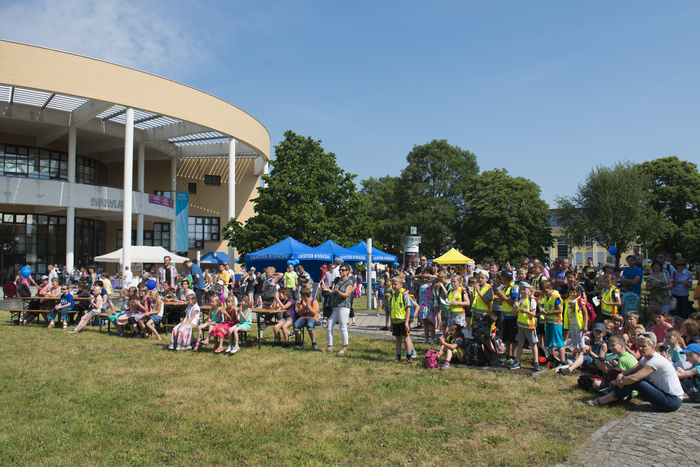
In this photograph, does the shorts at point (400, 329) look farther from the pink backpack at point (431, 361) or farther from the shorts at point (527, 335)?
the shorts at point (527, 335)

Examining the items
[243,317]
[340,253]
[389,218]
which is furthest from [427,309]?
[389,218]

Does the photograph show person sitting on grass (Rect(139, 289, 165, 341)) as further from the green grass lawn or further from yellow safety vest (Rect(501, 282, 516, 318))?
yellow safety vest (Rect(501, 282, 516, 318))

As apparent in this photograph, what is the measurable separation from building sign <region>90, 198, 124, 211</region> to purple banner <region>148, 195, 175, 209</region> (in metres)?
2.62

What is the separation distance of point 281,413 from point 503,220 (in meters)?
36.2

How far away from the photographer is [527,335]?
7.23 metres

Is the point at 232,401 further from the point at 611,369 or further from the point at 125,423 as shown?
the point at 611,369

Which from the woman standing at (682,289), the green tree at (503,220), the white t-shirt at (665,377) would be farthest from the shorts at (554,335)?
the green tree at (503,220)

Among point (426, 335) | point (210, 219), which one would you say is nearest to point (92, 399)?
point (426, 335)

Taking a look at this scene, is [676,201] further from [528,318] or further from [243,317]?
[243,317]

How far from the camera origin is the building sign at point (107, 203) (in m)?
28.1

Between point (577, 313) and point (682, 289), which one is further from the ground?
point (682, 289)

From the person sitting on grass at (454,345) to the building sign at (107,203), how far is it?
26.2m

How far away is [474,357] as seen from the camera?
25.5 feet

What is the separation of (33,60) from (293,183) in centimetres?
1405
